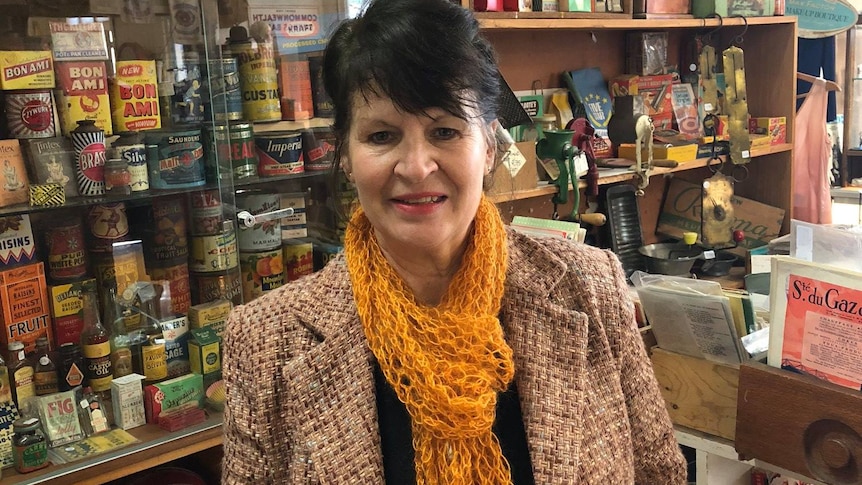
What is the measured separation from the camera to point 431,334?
47.2 inches

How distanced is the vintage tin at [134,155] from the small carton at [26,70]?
18 centimetres

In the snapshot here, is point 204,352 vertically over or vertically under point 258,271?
under

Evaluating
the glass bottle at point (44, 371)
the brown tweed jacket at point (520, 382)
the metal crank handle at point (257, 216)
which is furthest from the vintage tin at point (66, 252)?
the brown tweed jacket at point (520, 382)

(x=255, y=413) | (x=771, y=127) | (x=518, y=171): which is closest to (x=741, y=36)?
(x=771, y=127)

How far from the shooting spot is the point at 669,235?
3148 mm

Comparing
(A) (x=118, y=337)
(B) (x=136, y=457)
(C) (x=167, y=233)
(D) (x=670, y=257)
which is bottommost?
(B) (x=136, y=457)

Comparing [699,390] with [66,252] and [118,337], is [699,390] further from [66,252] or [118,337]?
[66,252]

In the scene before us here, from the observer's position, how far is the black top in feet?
3.81

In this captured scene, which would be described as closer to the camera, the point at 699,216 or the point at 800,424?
the point at 800,424

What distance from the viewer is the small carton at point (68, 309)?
5.59 ft

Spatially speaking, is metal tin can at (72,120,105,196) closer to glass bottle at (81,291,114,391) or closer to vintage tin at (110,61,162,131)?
vintage tin at (110,61,162,131)

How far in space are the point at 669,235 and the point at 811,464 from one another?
170 centimetres

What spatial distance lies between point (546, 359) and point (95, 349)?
1.04 metres

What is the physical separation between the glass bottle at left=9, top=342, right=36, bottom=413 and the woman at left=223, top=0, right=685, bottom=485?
675 mm
